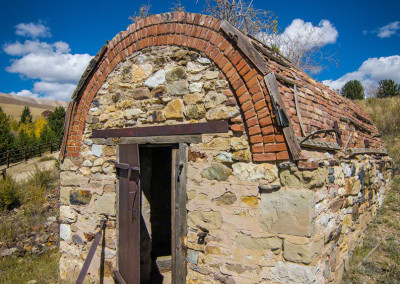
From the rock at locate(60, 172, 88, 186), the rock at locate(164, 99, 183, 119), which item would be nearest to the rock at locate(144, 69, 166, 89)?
the rock at locate(164, 99, 183, 119)

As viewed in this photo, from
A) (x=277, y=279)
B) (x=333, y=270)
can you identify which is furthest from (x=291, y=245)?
(x=333, y=270)

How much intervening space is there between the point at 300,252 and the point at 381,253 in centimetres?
282

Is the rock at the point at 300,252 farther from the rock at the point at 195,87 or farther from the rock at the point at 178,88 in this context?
the rock at the point at 178,88

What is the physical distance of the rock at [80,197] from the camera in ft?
14.9

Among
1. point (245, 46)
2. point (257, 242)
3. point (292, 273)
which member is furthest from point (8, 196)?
point (292, 273)

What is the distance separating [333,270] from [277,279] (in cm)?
116

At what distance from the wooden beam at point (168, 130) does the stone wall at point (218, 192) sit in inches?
3.3

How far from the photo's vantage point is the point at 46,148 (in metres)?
20.8

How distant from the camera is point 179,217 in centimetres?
356

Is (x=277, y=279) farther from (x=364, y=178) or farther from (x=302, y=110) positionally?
(x=364, y=178)

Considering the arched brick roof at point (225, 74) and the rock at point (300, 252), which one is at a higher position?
the arched brick roof at point (225, 74)

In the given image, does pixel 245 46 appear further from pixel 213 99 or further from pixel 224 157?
pixel 224 157

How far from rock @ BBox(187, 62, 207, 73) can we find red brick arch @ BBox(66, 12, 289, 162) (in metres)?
0.17

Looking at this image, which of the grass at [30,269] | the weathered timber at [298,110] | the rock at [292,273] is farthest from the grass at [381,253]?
the grass at [30,269]
